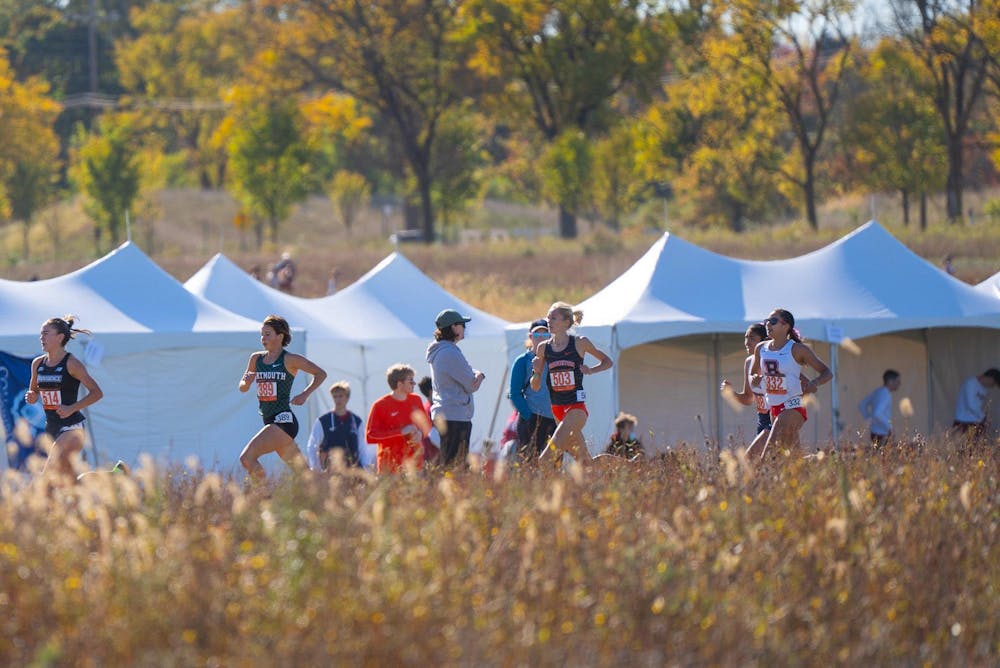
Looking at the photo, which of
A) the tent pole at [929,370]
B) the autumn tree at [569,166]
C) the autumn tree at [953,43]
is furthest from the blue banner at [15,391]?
the autumn tree at [569,166]

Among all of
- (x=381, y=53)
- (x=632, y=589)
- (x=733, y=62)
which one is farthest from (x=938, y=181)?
(x=632, y=589)

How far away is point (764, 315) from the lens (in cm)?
1516

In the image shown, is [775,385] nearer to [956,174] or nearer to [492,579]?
[492,579]

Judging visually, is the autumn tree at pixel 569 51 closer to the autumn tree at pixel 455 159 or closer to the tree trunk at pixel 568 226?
the tree trunk at pixel 568 226

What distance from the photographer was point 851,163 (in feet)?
150

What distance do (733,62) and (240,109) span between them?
1558 cm

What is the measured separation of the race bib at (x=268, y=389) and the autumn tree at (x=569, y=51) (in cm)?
3413

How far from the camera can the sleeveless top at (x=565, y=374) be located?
10578 mm

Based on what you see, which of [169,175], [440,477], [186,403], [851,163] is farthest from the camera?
[169,175]

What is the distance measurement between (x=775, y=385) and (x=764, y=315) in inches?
177

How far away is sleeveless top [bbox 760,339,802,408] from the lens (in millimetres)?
10680

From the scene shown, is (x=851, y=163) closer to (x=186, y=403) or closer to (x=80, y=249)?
(x=80, y=249)

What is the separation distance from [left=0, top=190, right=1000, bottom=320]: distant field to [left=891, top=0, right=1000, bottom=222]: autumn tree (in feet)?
7.43

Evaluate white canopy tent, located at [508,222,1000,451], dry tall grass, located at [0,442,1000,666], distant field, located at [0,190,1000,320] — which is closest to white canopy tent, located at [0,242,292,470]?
white canopy tent, located at [508,222,1000,451]
